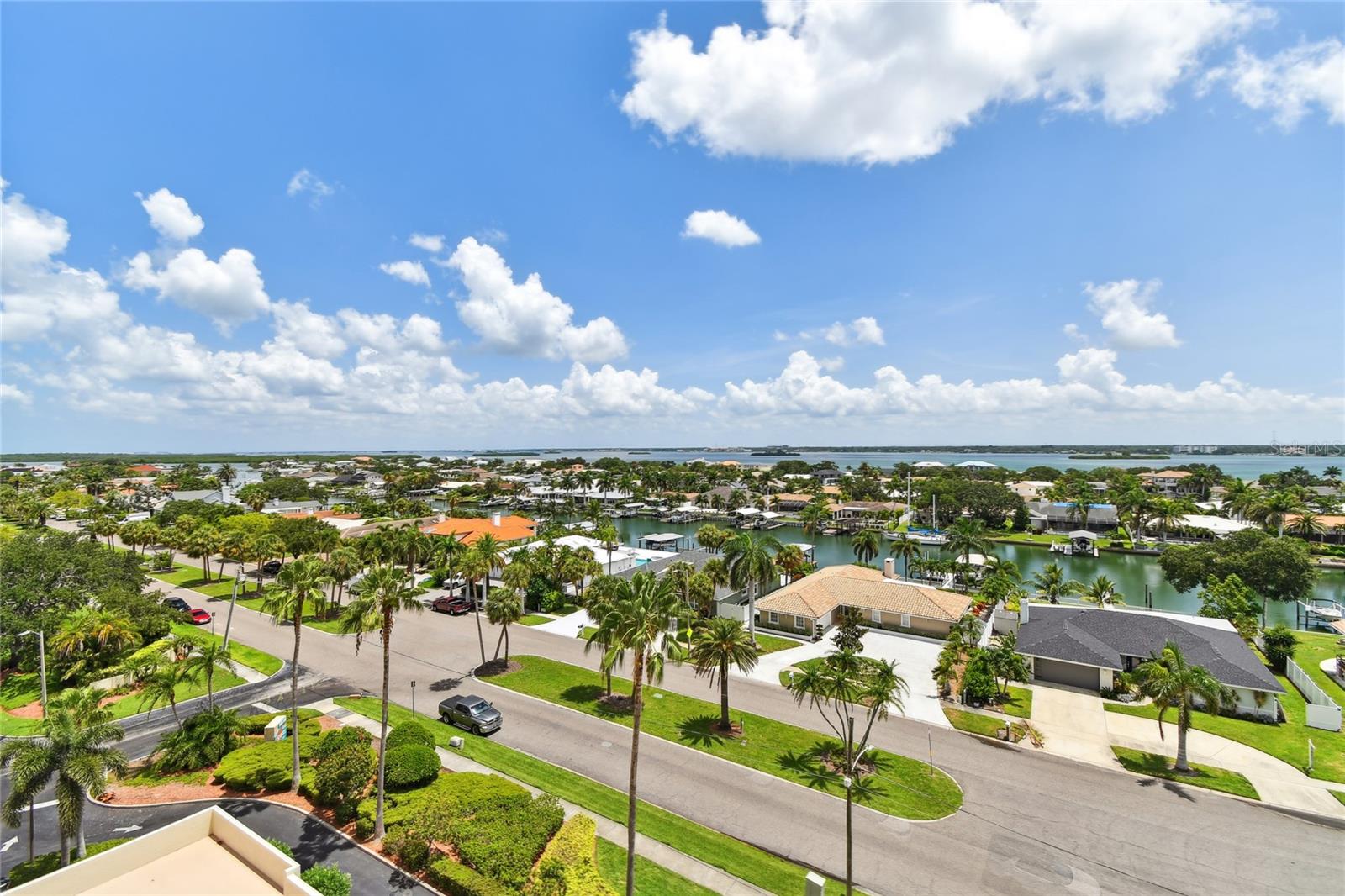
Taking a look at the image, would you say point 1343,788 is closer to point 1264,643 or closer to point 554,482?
point 1264,643

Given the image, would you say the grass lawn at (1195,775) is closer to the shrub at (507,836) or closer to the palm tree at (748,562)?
the palm tree at (748,562)

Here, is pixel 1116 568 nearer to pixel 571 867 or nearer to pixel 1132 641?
pixel 1132 641

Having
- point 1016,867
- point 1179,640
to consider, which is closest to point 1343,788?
point 1179,640

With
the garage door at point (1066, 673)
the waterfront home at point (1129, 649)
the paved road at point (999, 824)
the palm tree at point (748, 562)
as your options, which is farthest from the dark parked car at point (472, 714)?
the garage door at point (1066, 673)

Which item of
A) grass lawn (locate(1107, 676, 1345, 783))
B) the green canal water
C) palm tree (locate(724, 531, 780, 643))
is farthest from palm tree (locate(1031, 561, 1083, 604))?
palm tree (locate(724, 531, 780, 643))

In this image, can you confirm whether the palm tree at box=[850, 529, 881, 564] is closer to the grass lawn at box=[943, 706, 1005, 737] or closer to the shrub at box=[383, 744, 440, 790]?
the grass lawn at box=[943, 706, 1005, 737]
